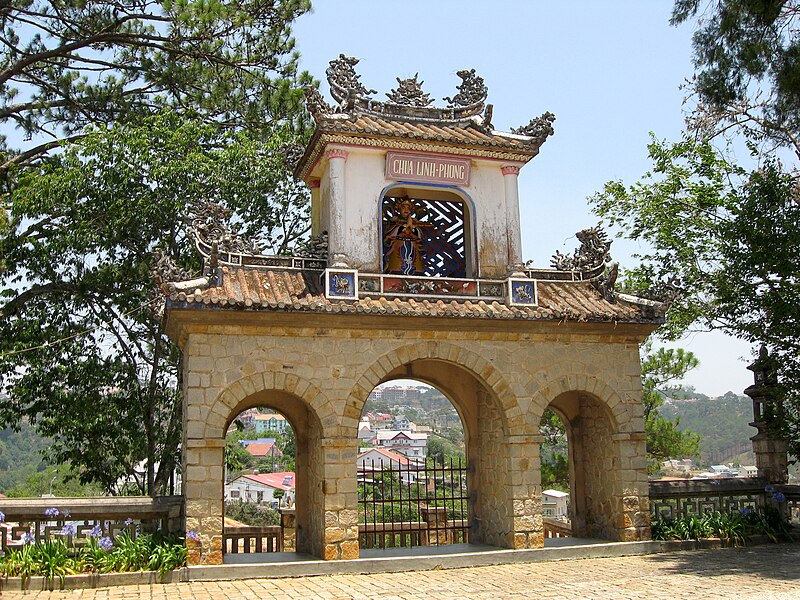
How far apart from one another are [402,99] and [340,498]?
7.34m

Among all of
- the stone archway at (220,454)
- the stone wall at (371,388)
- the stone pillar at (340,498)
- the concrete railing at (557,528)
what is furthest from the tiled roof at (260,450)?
the stone pillar at (340,498)

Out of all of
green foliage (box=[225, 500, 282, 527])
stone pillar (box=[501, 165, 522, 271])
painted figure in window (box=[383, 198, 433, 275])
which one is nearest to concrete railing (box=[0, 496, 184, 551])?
painted figure in window (box=[383, 198, 433, 275])

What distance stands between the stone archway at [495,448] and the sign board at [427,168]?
3007mm

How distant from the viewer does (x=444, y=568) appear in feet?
40.6

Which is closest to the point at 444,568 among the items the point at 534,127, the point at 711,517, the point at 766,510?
the point at 711,517

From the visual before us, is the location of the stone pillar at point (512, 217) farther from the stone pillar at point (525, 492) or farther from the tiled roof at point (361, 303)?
the stone pillar at point (525, 492)

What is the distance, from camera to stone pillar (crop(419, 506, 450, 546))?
15.2 meters

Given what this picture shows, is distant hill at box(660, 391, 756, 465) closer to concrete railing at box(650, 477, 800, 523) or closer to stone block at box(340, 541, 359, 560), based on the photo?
concrete railing at box(650, 477, 800, 523)

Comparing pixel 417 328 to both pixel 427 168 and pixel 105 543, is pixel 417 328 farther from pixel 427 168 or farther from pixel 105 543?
pixel 105 543

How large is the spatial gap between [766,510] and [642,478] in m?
Result: 2.78

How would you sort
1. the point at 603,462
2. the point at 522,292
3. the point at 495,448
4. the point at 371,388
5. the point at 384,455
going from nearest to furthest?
the point at 371,388, the point at 522,292, the point at 495,448, the point at 603,462, the point at 384,455

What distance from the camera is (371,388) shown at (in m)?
12.9

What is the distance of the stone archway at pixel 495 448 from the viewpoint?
43.1ft

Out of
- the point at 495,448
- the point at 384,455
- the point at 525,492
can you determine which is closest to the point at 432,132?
the point at 495,448
